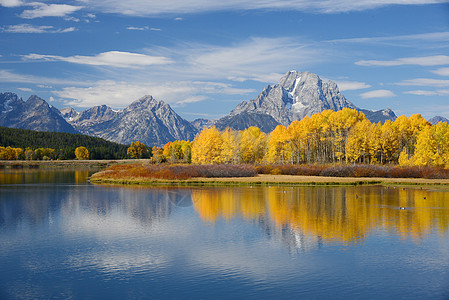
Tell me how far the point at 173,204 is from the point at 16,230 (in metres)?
17.1

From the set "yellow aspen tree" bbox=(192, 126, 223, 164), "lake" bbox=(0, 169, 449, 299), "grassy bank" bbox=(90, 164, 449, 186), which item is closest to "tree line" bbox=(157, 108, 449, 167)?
"yellow aspen tree" bbox=(192, 126, 223, 164)

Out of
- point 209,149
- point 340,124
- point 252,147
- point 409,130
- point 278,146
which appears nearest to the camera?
point 209,149

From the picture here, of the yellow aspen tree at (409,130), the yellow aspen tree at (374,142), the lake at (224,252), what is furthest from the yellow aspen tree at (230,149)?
the lake at (224,252)

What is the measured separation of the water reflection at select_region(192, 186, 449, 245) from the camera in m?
29.1

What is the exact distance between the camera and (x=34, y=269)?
20109mm

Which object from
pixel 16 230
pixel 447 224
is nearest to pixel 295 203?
pixel 447 224

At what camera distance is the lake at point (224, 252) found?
1750 centimetres

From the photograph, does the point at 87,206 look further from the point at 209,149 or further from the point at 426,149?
the point at 209,149

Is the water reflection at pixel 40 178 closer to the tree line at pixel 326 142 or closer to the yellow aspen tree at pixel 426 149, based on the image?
the tree line at pixel 326 142

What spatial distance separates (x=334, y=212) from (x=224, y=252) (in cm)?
1761

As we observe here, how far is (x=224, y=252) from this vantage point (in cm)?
2303

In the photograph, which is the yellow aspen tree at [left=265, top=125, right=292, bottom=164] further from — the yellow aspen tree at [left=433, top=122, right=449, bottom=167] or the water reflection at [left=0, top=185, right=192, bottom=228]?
the water reflection at [left=0, top=185, right=192, bottom=228]

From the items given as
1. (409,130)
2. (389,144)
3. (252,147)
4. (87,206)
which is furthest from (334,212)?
(409,130)

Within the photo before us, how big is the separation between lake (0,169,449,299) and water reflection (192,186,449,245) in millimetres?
156
